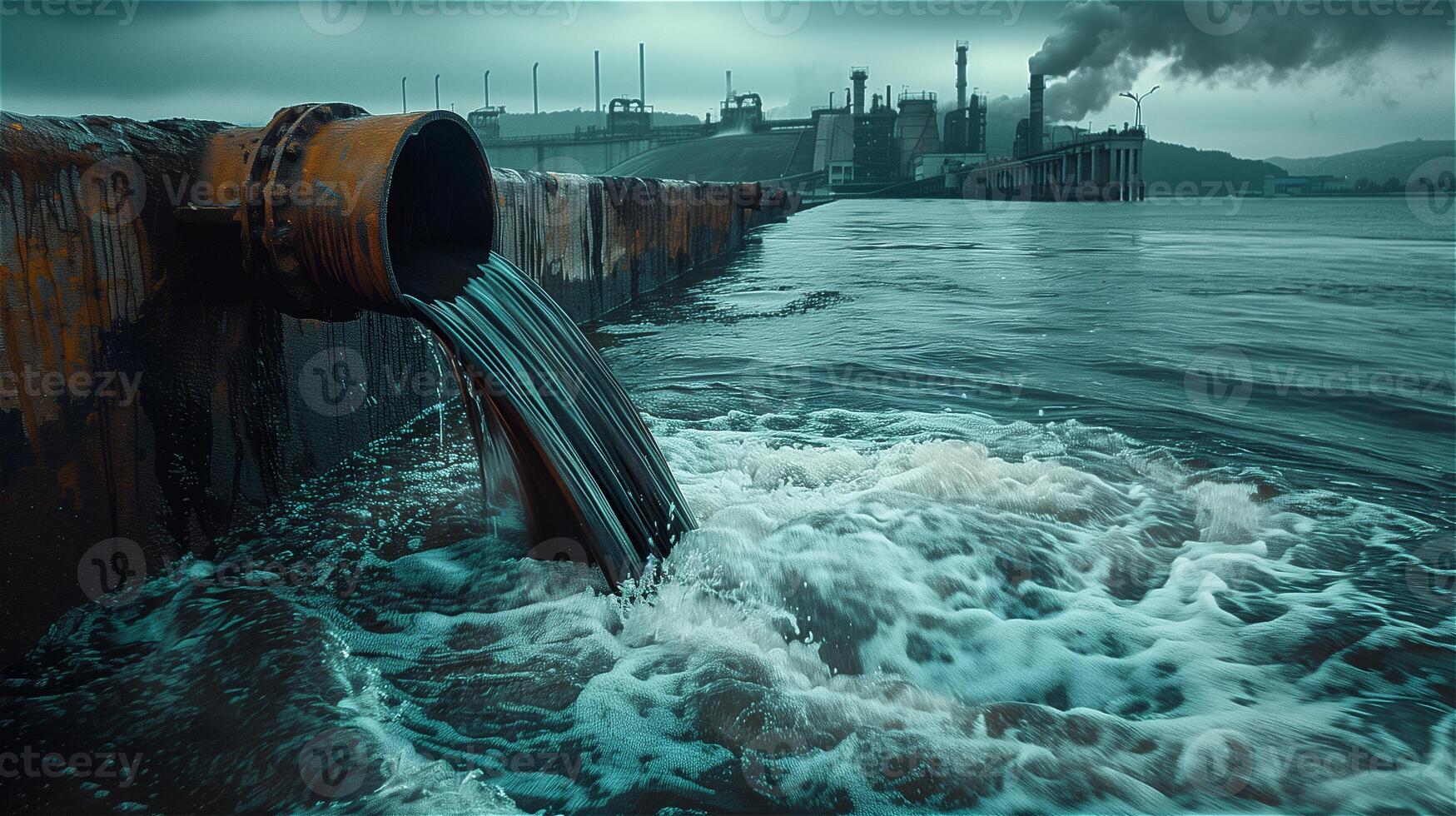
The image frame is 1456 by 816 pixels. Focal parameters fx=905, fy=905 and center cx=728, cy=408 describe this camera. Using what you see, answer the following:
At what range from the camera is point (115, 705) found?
217cm

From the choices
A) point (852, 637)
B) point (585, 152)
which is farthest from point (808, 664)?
point (585, 152)

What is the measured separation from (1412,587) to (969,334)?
4878 millimetres

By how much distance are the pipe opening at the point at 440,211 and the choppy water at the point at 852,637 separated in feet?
2.98

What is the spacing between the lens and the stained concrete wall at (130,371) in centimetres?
230

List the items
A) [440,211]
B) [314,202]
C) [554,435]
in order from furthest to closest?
1. [440,211]
2. [554,435]
3. [314,202]

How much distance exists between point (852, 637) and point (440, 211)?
7.75 feet

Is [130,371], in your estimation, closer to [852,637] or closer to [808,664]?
[808,664]

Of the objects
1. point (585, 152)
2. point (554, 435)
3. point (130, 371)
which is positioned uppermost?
point (585, 152)

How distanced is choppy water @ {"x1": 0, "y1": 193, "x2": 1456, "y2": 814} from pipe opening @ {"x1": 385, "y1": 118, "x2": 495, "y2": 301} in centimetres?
91

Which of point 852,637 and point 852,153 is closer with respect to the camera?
point 852,637

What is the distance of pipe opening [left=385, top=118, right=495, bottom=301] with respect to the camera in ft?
10.8

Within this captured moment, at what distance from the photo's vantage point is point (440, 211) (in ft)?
12.1

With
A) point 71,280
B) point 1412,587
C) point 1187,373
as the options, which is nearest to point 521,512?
point 71,280

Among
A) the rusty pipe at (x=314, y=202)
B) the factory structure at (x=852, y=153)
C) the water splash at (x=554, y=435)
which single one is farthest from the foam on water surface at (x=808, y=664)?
the factory structure at (x=852, y=153)
